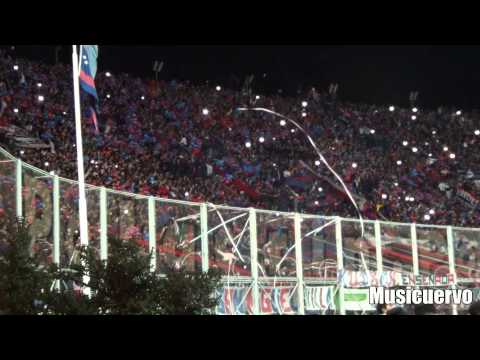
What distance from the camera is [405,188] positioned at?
122ft

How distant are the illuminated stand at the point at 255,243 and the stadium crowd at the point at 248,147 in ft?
36.8

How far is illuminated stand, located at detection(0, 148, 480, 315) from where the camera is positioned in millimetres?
11461

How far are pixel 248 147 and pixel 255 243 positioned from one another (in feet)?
70.7

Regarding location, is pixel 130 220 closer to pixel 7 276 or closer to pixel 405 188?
pixel 7 276

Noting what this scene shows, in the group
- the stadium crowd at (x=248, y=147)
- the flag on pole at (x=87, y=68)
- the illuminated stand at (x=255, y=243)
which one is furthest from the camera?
the stadium crowd at (x=248, y=147)

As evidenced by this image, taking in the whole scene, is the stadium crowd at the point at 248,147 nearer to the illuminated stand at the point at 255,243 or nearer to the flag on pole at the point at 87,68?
the flag on pole at the point at 87,68

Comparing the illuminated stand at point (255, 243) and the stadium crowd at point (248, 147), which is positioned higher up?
the stadium crowd at point (248, 147)

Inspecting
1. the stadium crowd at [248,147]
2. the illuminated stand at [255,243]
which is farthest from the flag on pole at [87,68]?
the stadium crowd at [248,147]

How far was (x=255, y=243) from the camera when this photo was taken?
14.3 m

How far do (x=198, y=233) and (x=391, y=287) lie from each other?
13.1 feet

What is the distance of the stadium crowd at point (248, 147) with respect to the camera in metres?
28.0

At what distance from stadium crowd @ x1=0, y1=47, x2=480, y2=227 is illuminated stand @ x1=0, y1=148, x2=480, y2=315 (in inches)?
441
